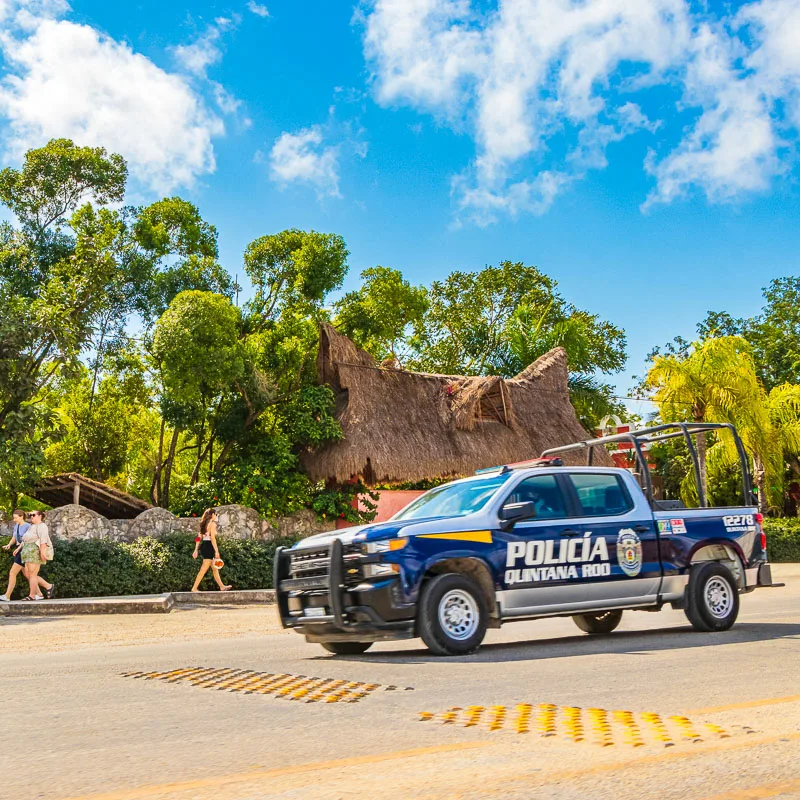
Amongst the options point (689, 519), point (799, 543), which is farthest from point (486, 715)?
point (799, 543)

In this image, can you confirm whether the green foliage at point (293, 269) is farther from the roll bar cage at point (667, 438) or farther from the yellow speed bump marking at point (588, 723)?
the yellow speed bump marking at point (588, 723)

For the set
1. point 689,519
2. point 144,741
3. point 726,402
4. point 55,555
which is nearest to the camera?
point 144,741

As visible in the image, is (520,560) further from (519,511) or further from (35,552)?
(35,552)

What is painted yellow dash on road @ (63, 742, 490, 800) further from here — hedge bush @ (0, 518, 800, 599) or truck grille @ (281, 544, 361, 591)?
hedge bush @ (0, 518, 800, 599)

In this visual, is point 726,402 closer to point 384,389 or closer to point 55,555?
point 384,389

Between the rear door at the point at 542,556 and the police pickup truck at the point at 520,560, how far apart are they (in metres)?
0.01

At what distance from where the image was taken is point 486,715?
5.97 metres

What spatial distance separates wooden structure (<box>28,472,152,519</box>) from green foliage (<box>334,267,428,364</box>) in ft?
23.9

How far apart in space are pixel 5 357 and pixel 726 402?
23315 mm

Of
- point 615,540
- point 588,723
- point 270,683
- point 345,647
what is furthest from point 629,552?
point 588,723

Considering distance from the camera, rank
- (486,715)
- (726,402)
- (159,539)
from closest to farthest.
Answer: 1. (486,715)
2. (159,539)
3. (726,402)

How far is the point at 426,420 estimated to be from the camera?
26406mm

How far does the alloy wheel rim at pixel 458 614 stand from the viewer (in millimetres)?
9141

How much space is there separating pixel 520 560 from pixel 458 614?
2.89 feet
